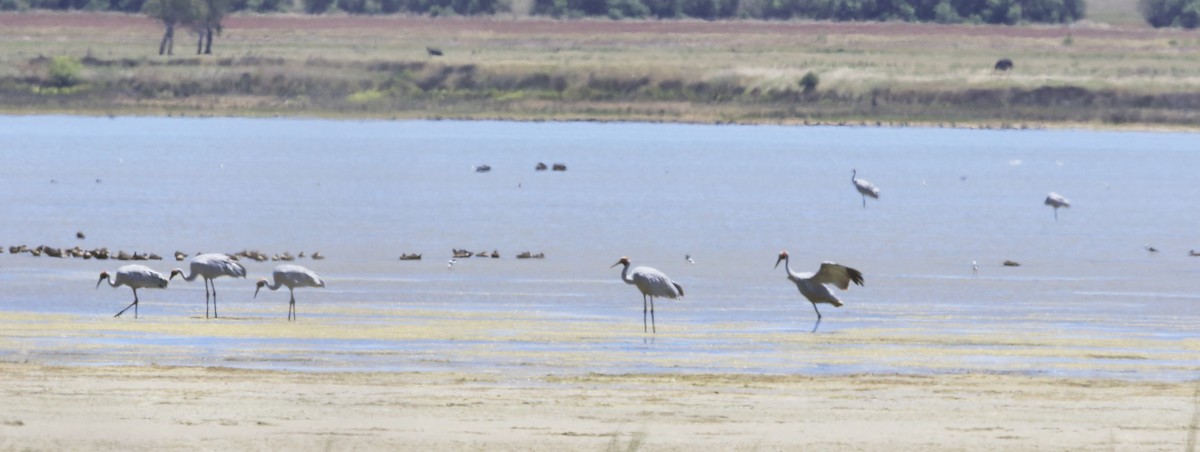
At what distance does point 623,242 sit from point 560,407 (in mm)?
15324

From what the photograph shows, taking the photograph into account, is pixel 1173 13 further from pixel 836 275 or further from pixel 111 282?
pixel 111 282

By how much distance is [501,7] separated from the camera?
4154 inches

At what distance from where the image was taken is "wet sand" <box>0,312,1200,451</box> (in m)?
11.8

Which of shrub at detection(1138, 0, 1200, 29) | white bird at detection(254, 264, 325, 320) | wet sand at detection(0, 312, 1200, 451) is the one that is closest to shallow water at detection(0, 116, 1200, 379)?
white bird at detection(254, 264, 325, 320)

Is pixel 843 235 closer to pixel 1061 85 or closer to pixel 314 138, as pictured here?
pixel 314 138

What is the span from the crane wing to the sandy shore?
12.0 feet

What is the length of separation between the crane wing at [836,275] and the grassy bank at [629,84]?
46.1 meters

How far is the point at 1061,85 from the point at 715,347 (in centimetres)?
5215

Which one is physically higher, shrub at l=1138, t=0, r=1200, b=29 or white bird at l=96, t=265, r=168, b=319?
white bird at l=96, t=265, r=168, b=319

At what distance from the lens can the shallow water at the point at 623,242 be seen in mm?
16641

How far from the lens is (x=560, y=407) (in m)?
13.1

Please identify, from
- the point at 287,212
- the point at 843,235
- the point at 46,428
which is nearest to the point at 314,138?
the point at 287,212

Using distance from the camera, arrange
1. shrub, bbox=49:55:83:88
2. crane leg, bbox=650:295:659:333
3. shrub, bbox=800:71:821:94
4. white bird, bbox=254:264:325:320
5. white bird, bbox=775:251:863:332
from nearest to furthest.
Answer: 1. crane leg, bbox=650:295:659:333
2. white bird, bbox=775:251:863:332
3. white bird, bbox=254:264:325:320
4. shrub, bbox=800:71:821:94
5. shrub, bbox=49:55:83:88

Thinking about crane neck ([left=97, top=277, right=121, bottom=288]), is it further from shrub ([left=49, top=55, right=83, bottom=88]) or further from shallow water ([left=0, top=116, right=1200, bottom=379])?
shrub ([left=49, top=55, right=83, bottom=88])
